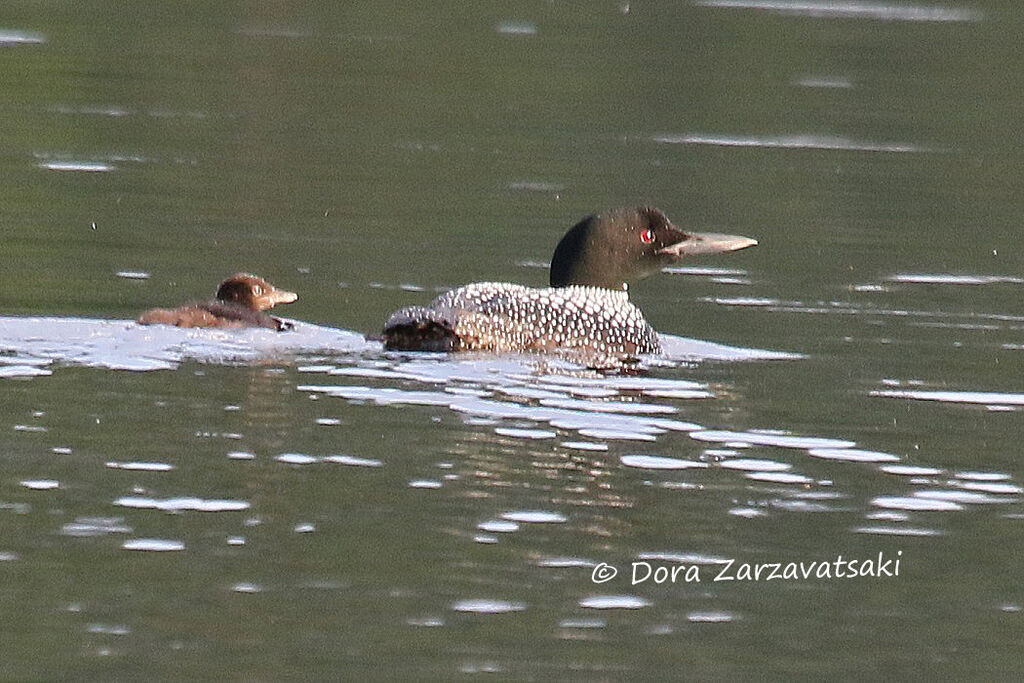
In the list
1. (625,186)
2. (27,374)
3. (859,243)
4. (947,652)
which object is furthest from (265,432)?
(625,186)

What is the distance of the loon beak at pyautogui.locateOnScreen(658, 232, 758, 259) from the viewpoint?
1214cm

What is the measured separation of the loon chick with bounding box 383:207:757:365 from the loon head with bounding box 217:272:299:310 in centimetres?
105

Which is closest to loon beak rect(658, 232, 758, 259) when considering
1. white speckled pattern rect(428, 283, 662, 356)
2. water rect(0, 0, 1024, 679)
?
water rect(0, 0, 1024, 679)

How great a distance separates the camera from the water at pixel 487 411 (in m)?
6.27

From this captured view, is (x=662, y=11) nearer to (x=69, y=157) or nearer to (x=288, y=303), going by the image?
(x=69, y=157)

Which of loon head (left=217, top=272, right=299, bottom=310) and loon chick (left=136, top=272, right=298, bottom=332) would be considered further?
loon head (left=217, top=272, right=299, bottom=310)

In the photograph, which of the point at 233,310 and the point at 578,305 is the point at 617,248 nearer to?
the point at 578,305

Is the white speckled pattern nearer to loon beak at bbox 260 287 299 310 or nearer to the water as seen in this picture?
the water

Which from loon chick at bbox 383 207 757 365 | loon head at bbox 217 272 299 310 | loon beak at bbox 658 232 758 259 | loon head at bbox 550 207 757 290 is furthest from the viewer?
loon beak at bbox 658 232 758 259

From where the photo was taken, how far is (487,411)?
8891 mm

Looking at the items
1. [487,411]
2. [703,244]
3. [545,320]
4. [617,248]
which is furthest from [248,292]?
[487,411]

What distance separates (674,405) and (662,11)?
72.1ft

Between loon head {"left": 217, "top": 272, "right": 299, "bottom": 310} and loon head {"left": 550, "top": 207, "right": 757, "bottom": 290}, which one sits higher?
loon head {"left": 550, "top": 207, "right": 757, "bottom": 290}

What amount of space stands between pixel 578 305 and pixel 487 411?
2.18m
